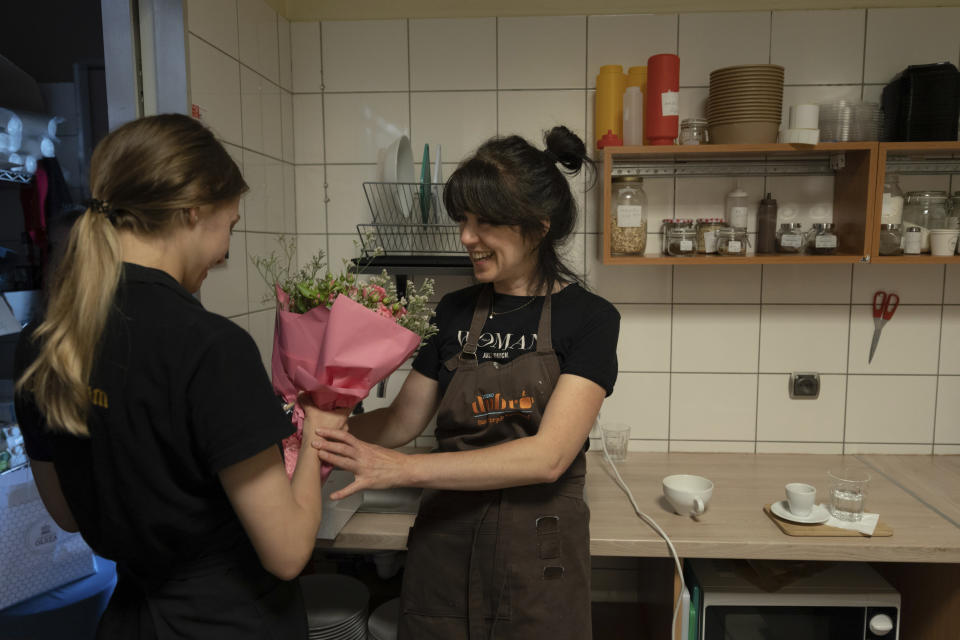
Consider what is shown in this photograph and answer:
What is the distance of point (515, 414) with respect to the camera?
1.31 metres

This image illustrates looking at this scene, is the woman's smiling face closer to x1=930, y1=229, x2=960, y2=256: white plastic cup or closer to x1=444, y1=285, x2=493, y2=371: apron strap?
x1=444, y1=285, x2=493, y2=371: apron strap

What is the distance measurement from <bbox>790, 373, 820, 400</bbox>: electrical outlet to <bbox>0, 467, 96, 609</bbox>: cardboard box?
6.68 ft

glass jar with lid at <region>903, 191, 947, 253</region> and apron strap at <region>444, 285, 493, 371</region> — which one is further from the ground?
glass jar with lid at <region>903, 191, 947, 253</region>

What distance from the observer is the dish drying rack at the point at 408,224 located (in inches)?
79.4

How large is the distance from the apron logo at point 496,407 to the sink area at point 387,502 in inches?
20.2

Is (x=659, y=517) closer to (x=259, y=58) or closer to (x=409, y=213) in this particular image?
(x=409, y=213)

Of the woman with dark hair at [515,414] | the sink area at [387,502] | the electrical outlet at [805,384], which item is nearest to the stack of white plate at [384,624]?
the sink area at [387,502]

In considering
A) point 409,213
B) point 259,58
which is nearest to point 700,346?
point 409,213

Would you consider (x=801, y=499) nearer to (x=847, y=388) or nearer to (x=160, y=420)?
(x=847, y=388)

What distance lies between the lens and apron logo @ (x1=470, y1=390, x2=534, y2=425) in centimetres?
129

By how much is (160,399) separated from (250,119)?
1248 millimetres

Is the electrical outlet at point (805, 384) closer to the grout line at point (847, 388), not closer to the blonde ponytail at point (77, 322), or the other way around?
the grout line at point (847, 388)

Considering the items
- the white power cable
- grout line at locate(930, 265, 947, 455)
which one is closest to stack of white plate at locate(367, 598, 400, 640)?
the white power cable

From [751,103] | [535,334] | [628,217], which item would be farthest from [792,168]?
[535,334]
